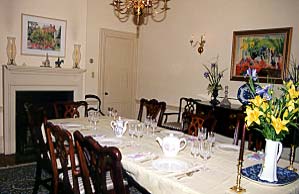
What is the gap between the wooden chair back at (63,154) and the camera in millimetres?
2061

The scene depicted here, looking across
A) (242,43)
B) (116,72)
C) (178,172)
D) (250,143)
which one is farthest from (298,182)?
(116,72)

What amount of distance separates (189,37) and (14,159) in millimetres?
3590

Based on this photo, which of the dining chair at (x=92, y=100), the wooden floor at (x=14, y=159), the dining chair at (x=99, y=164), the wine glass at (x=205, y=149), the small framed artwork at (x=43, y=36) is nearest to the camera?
the dining chair at (x=99, y=164)

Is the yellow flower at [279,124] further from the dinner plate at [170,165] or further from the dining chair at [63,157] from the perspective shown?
the dining chair at [63,157]

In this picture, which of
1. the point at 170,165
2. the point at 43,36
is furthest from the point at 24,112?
the point at 170,165

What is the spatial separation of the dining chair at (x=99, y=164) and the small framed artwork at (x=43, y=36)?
10.8 ft

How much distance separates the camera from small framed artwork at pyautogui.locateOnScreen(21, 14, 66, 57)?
4629 mm

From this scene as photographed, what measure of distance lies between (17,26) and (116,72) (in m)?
2.18

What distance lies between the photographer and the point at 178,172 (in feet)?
6.02

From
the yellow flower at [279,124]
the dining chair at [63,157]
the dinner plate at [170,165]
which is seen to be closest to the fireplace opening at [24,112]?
the dining chair at [63,157]

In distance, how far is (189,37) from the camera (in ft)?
17.5

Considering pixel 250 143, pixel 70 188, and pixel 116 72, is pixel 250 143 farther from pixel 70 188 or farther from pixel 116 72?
pixel 116 72

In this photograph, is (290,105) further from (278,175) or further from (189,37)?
(189,37)

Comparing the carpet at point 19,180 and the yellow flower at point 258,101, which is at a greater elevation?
the yellow flower at point 258,101
